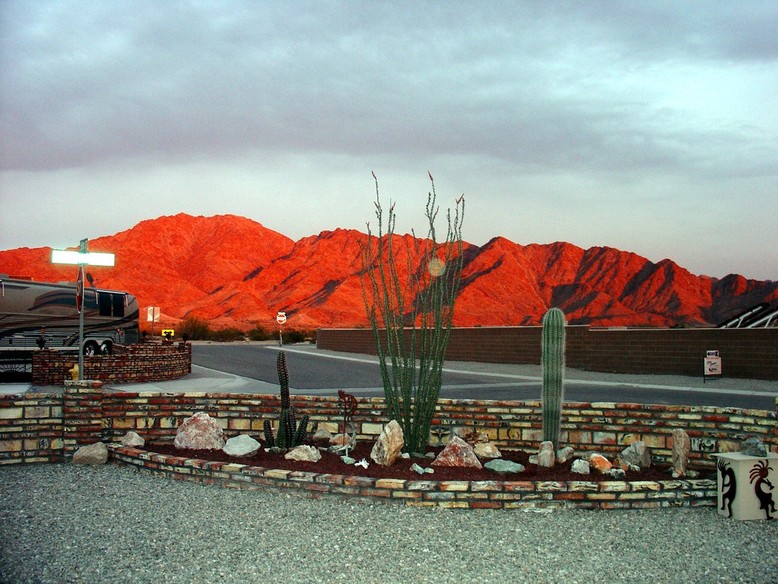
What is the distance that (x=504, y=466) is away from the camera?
8258 mm

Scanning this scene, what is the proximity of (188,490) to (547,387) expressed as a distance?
13.2ft

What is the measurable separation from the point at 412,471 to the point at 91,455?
3.98 m

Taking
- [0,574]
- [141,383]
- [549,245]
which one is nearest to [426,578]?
[0,574]

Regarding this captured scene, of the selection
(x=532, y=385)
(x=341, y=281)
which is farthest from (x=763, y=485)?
(x=341, y=281)

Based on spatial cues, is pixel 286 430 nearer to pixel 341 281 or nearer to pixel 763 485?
pixel 763 485

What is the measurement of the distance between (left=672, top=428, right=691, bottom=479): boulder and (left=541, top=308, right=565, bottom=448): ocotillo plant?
1.25 metres

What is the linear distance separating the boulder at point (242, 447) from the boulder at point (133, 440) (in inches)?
49.7

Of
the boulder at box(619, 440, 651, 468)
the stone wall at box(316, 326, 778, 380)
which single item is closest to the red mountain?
the stone wall at box(316, 326, 778, 380)

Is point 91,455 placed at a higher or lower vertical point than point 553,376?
lower

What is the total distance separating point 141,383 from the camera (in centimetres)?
2112

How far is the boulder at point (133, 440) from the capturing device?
9.55 m

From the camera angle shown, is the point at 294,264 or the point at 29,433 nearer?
the point at 29,433

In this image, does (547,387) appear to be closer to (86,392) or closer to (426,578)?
(426,578)

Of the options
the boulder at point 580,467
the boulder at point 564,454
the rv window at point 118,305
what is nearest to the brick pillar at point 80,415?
the boulder at point 564,454
